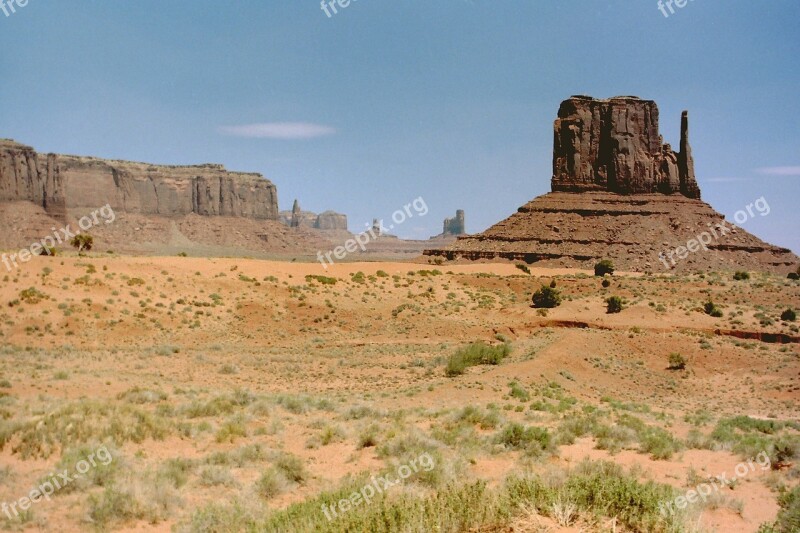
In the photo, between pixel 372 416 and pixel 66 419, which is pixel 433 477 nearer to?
pixel 372 416

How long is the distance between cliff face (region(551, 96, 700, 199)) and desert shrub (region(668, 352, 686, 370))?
230 ft

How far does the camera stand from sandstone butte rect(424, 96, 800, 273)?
74.8m

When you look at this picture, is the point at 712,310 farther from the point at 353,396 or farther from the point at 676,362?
the point at 353,396

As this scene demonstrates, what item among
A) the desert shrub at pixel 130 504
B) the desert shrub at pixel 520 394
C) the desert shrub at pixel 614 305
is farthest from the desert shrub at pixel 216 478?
the desert shrub at pixel 614 305

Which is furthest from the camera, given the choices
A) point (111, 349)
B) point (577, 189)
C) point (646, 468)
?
point (577, 189)

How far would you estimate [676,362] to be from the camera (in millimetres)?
26234

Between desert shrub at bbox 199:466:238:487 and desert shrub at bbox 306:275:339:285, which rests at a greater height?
desert shrub at bbox 306:275:339:285

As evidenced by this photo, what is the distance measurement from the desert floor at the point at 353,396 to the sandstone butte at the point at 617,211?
3237cm

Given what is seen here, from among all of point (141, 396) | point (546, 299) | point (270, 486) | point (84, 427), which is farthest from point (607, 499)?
point (546, 299)

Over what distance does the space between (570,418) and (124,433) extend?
9.13 m

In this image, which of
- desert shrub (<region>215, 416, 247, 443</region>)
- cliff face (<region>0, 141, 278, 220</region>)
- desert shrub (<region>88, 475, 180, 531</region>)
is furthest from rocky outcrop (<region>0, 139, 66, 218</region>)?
desert shrub (<region>88, 475, 180, 531</region>)

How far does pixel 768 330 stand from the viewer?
105 ft

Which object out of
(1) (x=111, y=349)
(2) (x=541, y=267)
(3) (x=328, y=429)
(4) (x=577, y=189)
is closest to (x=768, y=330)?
(3) (x=328, y=429)

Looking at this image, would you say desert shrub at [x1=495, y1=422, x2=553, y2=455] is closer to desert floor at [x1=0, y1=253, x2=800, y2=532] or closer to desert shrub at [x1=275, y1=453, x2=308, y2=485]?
desert floor at [x1=0, y1=253, x2=800, y2=532]
